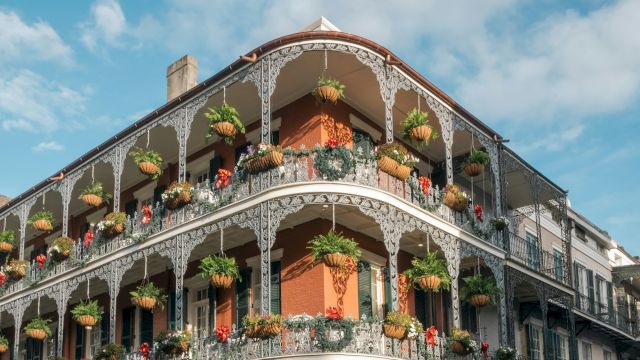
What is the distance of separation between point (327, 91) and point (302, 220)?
2.97 m

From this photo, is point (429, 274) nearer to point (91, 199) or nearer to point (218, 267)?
point (218, 267)

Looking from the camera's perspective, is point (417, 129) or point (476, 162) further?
point (476, 162)

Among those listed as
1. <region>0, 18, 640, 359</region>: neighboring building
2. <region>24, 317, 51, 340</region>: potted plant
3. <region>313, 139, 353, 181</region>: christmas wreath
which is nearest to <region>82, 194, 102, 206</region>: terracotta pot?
<region>0, 18, 640, 359</region>: neighboring building

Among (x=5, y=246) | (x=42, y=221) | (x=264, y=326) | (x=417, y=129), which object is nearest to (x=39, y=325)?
(x=42, y=221)

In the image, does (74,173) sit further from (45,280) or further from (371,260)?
(371,260)

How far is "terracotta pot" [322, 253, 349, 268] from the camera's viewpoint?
16.4m

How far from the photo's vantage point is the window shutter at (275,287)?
60.4 feet

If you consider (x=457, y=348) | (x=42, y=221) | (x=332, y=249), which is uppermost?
(x=42, y=221)

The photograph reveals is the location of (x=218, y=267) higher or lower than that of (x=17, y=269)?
lower

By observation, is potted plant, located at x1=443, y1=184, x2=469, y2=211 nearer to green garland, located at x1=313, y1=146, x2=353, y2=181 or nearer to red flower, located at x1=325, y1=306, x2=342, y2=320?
green garland, located at x1=313, y1=146, x2=353, y2=181

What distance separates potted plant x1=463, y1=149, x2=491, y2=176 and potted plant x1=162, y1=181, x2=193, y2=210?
6987 mm

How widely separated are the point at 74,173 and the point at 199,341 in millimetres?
8649

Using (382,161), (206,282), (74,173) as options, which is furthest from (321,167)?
(74,173)

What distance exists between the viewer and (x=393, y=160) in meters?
17.7
